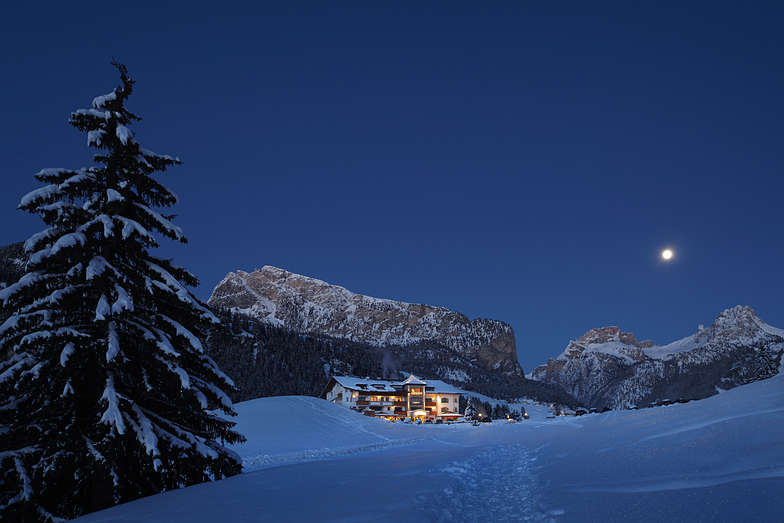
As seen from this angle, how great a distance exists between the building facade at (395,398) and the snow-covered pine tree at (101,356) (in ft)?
269

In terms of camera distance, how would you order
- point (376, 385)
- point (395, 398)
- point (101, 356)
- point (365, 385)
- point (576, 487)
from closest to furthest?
point (576, 487), point (101, 356), point (365, 385), point (376, 385), point (395, 398)

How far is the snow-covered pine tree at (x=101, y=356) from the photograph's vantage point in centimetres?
905

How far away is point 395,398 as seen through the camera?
98.8 meters

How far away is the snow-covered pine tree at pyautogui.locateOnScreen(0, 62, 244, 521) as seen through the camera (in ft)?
29.7

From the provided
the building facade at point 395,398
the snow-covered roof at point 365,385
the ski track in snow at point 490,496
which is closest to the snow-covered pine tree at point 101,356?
the ski track in snow at point 490,496

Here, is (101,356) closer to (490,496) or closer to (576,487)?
(490,496)

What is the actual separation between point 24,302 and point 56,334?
1.65 metres

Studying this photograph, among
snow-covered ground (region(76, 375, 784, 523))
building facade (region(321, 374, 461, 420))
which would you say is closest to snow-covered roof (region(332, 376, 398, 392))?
building facade (region(321, 374, 461, 420))

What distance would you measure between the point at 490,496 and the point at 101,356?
32.0 feet

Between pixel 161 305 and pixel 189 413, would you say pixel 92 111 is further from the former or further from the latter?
pixel 189 413

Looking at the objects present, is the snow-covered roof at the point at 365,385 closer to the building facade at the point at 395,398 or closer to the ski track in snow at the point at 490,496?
the building facade at the point at 395,398

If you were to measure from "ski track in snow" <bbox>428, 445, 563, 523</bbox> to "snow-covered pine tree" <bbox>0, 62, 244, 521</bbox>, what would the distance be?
647 cm

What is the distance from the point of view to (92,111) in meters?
11.3

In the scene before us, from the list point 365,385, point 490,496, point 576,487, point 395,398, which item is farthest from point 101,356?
point 395,398
